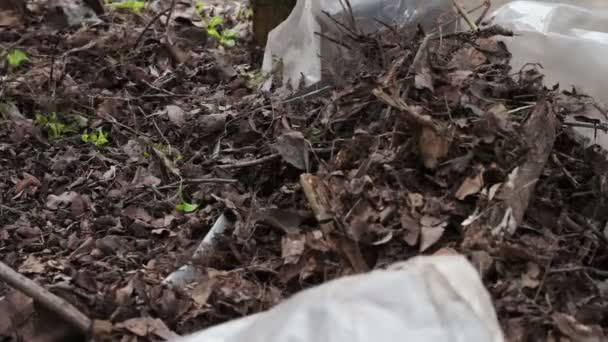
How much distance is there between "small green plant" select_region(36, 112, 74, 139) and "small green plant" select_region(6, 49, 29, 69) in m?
0.38

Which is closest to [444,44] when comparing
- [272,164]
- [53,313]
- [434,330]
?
[272,164]

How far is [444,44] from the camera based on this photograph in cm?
187

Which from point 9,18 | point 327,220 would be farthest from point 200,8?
point 327,220

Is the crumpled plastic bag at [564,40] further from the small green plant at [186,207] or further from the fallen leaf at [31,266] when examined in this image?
the fallen leaf at [31,266]

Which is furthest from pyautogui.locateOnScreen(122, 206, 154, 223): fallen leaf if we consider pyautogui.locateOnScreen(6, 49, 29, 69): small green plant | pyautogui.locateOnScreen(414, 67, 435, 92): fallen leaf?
pyautogui.locateOnScreen(6, 49, 29, 69): small green plant

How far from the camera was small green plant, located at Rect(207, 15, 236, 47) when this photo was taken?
8.67ft

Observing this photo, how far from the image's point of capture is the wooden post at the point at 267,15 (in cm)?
242

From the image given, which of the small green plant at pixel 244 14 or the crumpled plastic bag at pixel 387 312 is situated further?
the small green plant at pixel 244 14

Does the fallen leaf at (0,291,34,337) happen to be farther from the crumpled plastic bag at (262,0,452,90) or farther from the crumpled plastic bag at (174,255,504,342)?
the crumpled plastic bag at (262,0,452,90)

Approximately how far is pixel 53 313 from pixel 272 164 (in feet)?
2.04

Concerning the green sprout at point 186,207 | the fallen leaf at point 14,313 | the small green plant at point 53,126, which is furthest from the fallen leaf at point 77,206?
the fallen leaf at point 14,313

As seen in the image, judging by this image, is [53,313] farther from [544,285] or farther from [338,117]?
[544,285]

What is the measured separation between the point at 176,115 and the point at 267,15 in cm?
61

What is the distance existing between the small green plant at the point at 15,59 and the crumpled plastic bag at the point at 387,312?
1.63 meters
